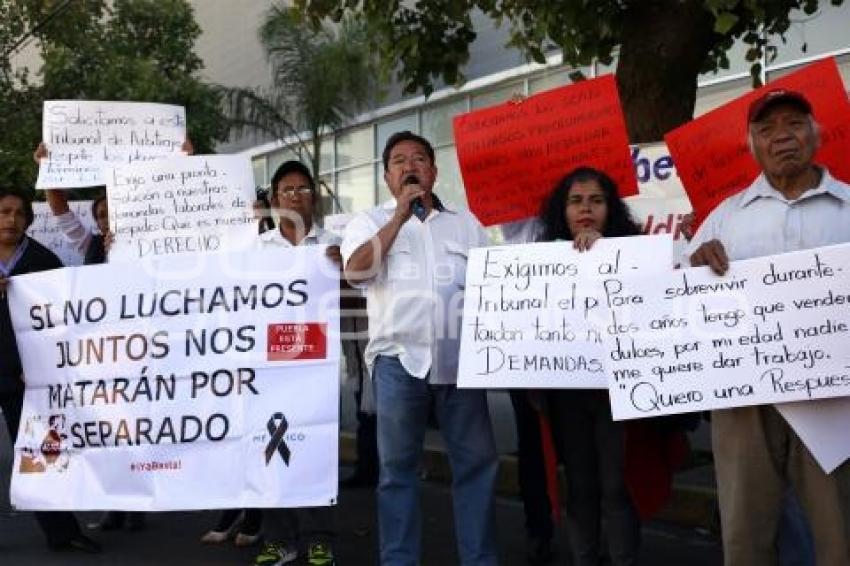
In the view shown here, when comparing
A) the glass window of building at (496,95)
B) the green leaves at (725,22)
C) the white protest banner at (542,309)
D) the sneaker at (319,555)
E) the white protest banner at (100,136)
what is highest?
the glass window of building at (496,95)

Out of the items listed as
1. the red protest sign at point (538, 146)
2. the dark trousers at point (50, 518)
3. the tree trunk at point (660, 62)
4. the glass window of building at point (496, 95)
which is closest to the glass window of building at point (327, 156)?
the glass window of building at point (496, 95)

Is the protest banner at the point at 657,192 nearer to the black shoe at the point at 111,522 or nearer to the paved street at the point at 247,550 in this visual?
the paved street at the point at 247,550

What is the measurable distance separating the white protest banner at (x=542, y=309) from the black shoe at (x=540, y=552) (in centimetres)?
145

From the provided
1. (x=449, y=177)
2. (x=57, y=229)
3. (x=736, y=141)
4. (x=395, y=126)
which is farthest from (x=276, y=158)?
(x=736, y=141)

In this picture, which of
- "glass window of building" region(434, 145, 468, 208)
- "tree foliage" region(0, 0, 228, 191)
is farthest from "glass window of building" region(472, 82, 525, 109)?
"tree foliage" region(0, 0, 228, 191)

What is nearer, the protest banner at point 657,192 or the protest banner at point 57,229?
the protest banner at point 657,192

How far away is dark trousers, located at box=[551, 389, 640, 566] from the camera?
3.99 metres

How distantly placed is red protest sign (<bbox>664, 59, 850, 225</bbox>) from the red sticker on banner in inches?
68.4

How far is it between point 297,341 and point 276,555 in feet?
3.37

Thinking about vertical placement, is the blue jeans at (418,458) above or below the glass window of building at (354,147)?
below

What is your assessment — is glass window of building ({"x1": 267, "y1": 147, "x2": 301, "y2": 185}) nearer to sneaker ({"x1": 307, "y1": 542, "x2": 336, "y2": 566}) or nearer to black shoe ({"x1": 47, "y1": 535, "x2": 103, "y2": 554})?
black shoe ({"x1": 47, "y1": 535, "x2": 103, "y2": 554})

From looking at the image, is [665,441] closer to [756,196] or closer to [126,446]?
[756,196]

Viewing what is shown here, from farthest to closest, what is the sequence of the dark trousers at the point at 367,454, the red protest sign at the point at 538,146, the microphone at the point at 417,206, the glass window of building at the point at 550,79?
1. the glass window of building at the point at 550,79
2. the dark trousers at the point at 367,454
3. the red protest sign at the point at 538,146
4. the microphone at the point at 417,206

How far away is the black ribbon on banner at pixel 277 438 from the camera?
14.8 ft
